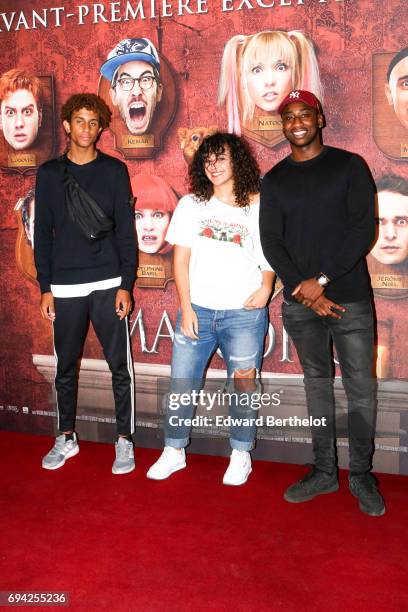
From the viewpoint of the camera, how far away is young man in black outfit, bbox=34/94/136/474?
10.9 ft

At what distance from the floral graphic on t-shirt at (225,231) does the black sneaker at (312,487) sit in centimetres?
115

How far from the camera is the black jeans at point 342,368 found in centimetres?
291

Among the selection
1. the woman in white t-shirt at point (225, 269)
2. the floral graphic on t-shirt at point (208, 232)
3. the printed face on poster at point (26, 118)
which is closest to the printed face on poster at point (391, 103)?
the woman in white t-shirt at point (225, 269)

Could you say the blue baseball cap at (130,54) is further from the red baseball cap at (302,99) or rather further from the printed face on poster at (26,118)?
the red baseball cap at (302,99)

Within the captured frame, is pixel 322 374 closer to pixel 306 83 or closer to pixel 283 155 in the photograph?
pixel 283 155

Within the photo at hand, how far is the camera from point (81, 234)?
10.8 ft

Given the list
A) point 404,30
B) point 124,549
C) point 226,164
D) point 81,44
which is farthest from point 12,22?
point 124,549

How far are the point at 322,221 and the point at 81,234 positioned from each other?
3.96 feet

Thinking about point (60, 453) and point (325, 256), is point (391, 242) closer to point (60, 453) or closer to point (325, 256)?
point (325, 256)

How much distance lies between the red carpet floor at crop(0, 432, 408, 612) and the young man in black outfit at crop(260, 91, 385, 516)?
229 millimetres

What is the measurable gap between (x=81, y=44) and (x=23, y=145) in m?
0.66

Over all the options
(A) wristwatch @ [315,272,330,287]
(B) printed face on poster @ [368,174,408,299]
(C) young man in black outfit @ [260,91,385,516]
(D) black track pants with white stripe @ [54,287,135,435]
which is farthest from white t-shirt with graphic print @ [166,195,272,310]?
(B) printed face on poster @ [368,174,408,299]

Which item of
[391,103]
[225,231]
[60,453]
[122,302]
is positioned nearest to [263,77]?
[391,103]

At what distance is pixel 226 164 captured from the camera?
10.3ft
